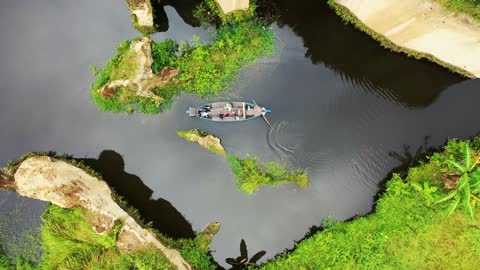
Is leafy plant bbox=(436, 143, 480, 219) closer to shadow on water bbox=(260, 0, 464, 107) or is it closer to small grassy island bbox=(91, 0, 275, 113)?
shadow on water bbox=(260, 0, 464, 107)

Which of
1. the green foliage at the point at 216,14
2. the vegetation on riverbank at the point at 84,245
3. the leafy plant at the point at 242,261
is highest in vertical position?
A: the green foliage at the point at 216,14

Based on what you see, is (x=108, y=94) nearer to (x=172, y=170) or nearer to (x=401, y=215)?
(x=172, y=170)

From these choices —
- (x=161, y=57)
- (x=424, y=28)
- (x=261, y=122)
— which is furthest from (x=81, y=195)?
(x=424, y=28)

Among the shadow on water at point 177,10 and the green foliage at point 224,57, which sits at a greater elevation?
the shadow on water at point 177,10

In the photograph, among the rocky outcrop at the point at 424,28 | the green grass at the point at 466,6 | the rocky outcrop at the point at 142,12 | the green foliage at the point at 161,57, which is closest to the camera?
the green grass at the point at 466,6

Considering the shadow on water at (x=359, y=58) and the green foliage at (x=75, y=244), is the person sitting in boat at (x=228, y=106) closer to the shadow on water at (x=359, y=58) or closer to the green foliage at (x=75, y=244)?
the shadow on water at (x=359, y=58)

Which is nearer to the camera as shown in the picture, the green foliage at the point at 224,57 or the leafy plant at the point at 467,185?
the leafy plant at the point at 467,185

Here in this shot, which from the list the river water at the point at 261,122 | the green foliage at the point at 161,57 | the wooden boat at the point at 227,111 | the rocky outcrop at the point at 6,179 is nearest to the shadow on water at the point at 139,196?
the river water at the point at 261,122
